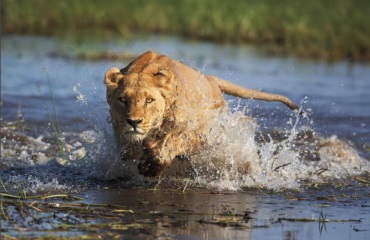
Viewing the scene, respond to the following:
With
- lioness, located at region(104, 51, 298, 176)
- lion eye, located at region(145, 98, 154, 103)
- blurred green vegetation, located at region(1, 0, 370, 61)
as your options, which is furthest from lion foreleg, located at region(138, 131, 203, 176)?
blurred green vegetation, located at region(1, 0, 370, 61)

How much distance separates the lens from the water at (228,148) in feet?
25.4

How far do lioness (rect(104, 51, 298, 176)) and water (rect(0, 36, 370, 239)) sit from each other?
256 millimetres

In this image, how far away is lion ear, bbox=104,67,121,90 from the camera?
777 centimetres

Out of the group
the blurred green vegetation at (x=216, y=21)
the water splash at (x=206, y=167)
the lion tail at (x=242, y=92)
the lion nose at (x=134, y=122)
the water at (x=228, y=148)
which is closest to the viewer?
the lion nose at (x=134, y=122)

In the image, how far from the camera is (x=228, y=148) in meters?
8.59

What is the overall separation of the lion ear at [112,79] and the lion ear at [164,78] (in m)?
0.33

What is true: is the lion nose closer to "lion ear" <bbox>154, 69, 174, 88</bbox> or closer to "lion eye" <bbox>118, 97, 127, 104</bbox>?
"lion eye" <bbox>118, 97, 127, 104</bbox>

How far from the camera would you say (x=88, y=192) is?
25.5ft

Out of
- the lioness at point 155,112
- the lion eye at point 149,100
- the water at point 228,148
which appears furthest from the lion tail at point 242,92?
the lion eye at point 149,100

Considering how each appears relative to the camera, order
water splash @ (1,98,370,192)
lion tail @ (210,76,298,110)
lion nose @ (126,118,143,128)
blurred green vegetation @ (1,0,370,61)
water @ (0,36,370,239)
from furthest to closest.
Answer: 1. blurred green vegetation @ (1,0,370,61)
2. lion tail @ (210,76,298,110)
3. water splash @ (1,98,370,192)
4. water @ (0,36,370,239)
5. lion nose @ (126,118,143,128)

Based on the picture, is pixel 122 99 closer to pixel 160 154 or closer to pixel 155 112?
pixel 155 112

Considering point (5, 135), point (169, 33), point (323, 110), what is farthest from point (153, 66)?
point (169, 33)

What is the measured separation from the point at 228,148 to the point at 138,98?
140 centimetres

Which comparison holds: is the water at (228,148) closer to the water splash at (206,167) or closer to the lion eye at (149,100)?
the water splash at (206,167)
